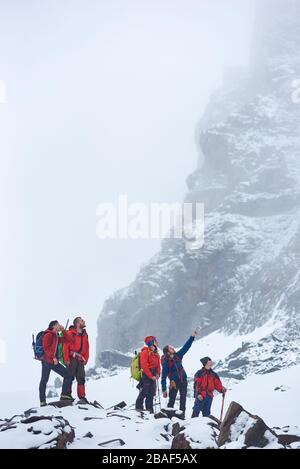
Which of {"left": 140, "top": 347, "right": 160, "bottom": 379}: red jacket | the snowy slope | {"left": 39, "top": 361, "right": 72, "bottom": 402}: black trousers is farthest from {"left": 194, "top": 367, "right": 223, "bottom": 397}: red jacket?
{"left": 39, "top": 361, "right": 72, "bottom": 402}: black trousers

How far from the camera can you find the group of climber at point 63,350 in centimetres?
1135

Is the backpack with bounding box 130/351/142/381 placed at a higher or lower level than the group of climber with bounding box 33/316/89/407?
lower

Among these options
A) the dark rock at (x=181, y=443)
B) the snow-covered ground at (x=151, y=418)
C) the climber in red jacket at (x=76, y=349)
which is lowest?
the snow-covered ground at (x=151, y=418)

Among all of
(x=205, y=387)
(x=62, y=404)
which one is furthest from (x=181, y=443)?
(x=62, y=404)

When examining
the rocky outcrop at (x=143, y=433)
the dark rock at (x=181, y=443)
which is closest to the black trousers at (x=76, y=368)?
Answer: the rocky outcrop at (x=143, y=433)

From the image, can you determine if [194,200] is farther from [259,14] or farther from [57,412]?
[259,14]

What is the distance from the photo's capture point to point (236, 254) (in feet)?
277

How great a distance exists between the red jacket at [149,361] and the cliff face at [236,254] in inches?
1201

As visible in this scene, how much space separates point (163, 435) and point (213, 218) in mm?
86142

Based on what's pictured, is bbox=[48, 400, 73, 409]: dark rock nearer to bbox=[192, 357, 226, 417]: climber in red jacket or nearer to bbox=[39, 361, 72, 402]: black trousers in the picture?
bbox=[39, 361, 72, 402]: black trousers

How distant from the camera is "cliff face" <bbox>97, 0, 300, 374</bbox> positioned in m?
70.9

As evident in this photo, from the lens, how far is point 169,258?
9225 cm

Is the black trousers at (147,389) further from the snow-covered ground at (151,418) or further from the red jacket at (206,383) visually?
the red jacket at (206,383)

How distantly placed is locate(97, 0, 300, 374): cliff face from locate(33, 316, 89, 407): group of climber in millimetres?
31367
